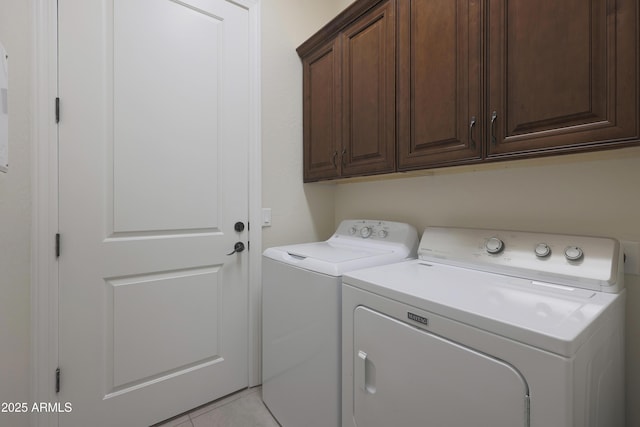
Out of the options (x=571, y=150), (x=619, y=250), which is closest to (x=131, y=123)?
(x=571, y=150)

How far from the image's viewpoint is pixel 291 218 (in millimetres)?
2014

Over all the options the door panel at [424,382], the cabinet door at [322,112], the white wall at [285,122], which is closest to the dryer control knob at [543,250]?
the door panel at [424,382]

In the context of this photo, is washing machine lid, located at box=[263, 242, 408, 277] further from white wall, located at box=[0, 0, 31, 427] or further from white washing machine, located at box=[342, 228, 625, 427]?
white wall, located at box=[0, 0, 31, 427]

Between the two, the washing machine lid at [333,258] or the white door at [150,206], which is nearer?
the washing machine lid at [333,258]

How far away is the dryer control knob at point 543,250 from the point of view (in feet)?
3.49

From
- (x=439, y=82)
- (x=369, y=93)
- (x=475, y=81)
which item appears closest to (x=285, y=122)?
(x=369, y=93)

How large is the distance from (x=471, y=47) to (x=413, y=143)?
414 millimetres

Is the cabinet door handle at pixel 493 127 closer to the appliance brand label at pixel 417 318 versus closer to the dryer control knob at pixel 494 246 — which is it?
the dryer control knob at pixel 494 246

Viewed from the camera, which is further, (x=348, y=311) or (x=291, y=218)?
(x=291, y=218)

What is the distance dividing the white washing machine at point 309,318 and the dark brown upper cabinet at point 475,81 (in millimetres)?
440

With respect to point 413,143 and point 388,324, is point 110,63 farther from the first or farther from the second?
point 388,324

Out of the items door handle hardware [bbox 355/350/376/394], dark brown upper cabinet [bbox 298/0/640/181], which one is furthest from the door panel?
dark brown upper cabinet [bbox 298/0/640/181]

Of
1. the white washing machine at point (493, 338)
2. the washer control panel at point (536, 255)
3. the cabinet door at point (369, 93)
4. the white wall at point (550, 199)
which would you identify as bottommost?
the white washing machine at point (493, 338)

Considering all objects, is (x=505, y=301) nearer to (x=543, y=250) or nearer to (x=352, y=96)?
(x=543, y=250)
